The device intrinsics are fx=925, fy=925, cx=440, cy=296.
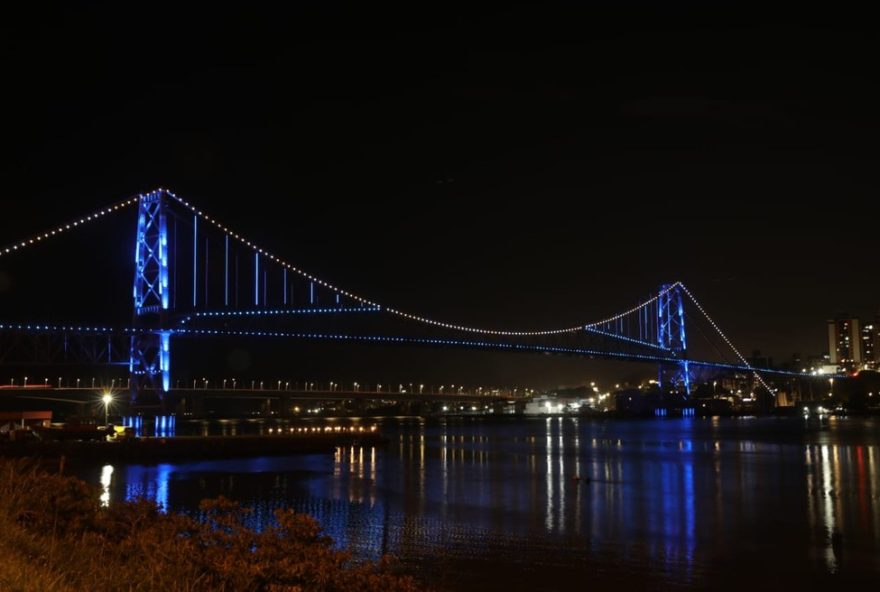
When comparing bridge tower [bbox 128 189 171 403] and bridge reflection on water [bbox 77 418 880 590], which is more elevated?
bridge tower [bbox 128 189 171 403]

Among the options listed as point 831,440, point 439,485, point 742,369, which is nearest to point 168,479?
point 439,485

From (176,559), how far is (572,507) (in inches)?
566

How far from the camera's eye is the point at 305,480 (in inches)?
973

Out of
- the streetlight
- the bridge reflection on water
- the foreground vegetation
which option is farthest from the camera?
the streetlight

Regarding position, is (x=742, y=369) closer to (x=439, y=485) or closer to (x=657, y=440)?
(x=657, y=440)


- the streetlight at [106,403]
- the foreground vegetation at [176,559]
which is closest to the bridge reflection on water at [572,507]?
the foreground vegetation at [176,559]

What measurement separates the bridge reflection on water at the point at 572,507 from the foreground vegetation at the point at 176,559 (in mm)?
5310

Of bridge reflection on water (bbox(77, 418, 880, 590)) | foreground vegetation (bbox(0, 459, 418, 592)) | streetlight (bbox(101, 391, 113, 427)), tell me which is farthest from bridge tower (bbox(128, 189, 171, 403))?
foreground vegetation (bbox(0, 459, 418, 592))

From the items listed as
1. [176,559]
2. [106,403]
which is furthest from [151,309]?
[176,559]

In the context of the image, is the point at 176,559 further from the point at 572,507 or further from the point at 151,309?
the point at 151,309

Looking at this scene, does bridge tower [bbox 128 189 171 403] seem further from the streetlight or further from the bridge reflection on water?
the bridge reflection on water

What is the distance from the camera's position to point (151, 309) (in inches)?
1932

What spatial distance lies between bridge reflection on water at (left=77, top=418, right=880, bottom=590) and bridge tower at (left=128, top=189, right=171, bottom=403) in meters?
16.5

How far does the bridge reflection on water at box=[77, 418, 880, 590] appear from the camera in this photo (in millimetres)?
13047
